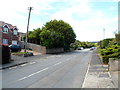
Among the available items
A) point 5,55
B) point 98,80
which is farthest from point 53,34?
point 98,80

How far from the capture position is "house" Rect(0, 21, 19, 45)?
135 feet

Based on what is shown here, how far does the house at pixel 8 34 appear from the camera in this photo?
41.1m

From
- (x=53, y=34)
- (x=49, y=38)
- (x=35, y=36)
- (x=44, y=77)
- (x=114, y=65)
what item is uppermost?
(x=53, y=34)

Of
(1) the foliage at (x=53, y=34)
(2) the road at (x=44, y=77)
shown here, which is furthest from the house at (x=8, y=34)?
(2) the road at (x=44, y=77)

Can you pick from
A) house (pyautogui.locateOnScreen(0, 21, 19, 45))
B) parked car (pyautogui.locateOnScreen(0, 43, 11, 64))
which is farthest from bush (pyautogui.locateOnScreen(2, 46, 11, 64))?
house (pyautogui.locateOnScreen(0, 21, 19, 45))

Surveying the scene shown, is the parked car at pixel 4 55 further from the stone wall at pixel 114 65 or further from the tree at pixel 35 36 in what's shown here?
the tree at pixel 35 36

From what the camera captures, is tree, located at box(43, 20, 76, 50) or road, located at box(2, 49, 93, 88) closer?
road, located at box(2, 49, 93, 88)

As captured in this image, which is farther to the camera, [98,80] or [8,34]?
[8,34]

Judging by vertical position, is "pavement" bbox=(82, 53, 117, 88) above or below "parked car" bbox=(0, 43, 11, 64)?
below

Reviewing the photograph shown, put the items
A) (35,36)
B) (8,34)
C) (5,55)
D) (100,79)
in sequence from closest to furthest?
(100,79), (5,55), (8,34), (35,36)

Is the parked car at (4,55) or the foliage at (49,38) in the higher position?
the foliage at (49,38)

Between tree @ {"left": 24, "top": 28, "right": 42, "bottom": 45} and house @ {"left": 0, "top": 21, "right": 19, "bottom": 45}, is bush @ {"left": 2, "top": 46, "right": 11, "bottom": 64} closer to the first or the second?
house @ {"left": 0, "top": 21, "right": 19, "bottom": 45}

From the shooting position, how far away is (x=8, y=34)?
43.2 m

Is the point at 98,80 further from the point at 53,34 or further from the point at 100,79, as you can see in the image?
the point at 53,34
